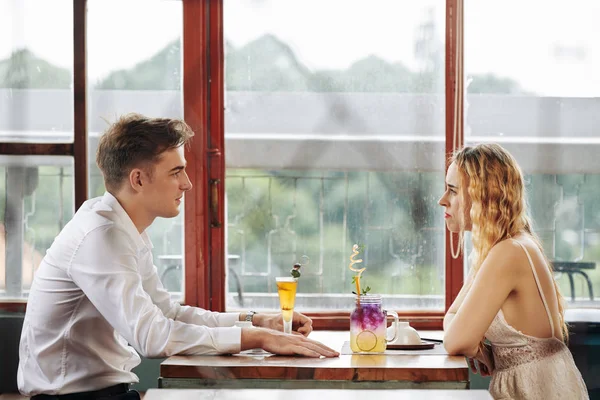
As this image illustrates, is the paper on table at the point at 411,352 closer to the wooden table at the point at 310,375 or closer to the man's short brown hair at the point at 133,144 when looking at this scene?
the wooden table at the point at 310,375

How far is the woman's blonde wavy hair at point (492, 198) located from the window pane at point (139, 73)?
147 cm

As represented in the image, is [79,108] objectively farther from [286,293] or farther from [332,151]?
[286,293]

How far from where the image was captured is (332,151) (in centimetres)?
338

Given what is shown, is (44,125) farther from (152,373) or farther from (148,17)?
(152,373)

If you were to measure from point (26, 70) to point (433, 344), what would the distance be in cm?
218

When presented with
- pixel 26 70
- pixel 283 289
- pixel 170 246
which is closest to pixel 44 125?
pixel 26 70

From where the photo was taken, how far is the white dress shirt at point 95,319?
2.03 m

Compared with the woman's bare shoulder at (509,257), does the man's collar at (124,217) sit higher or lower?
higher

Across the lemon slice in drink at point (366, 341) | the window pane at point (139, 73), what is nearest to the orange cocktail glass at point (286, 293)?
the lemon slice in drink at point (366, 341)

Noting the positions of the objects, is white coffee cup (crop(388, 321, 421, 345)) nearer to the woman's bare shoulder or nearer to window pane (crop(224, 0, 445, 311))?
the woman's bare shoulder

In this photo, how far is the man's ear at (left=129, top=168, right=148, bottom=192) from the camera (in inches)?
90.6

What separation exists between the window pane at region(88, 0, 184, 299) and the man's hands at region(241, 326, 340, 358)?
53.9 inches

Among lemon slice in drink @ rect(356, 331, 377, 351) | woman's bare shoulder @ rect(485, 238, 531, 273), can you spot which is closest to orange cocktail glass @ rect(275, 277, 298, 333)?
lemon slice in drink @ rect(356, 331, 377, 351)

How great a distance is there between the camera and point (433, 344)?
2336mm
